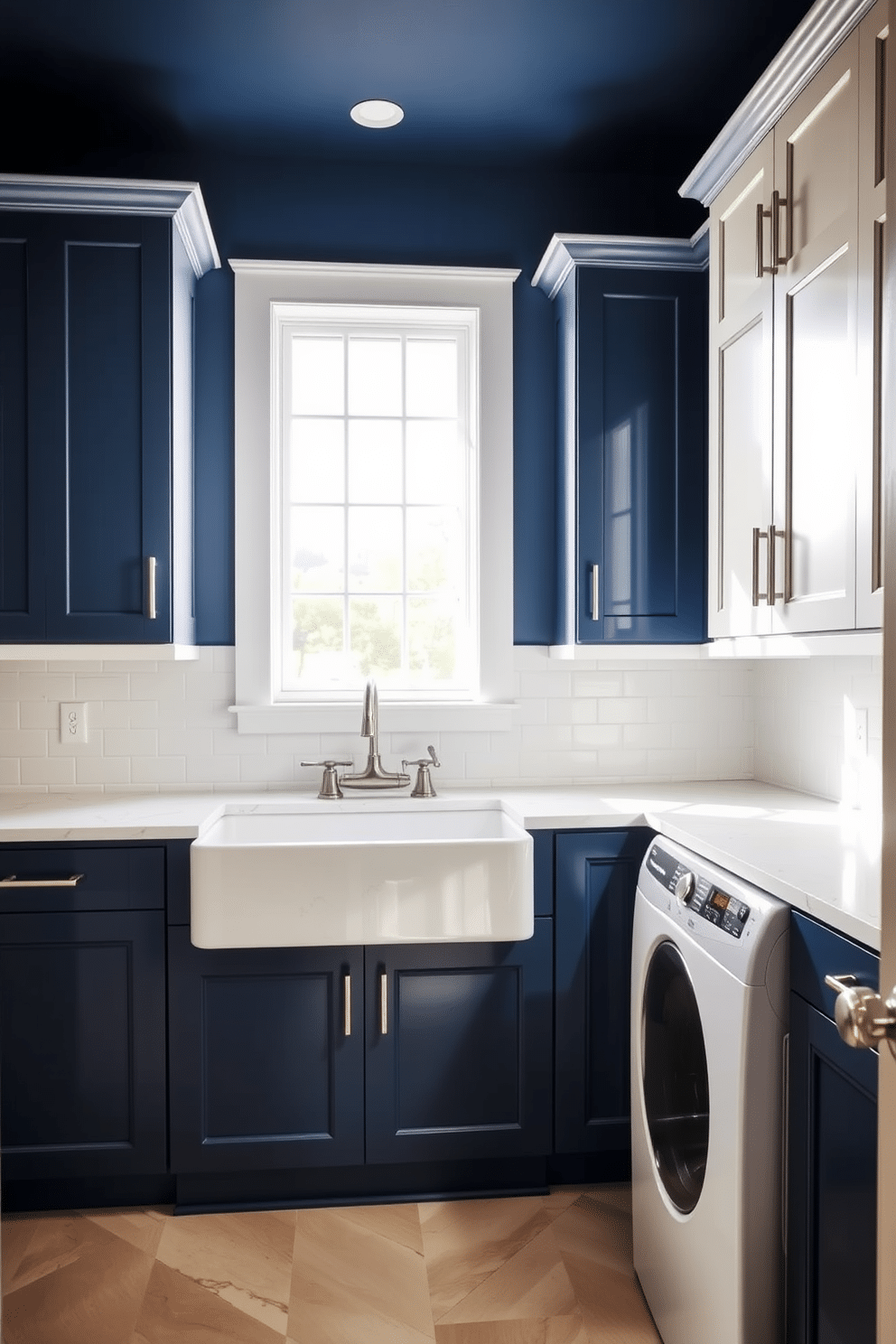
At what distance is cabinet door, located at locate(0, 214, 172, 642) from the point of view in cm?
239

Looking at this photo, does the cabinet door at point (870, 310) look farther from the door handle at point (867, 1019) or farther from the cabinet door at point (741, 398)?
the door handle at point (867, 1019)

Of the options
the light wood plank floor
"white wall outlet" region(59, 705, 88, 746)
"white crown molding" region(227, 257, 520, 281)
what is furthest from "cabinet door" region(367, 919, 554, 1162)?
"white crown molding" region(227, 257, 520, 281)

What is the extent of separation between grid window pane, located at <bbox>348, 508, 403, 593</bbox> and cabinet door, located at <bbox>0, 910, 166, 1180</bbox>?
1186mm

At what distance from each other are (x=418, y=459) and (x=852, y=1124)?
2165mm

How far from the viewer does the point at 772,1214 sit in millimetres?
1500

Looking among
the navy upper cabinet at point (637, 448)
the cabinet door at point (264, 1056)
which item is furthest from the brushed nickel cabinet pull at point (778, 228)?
the cabinet door at point (264, 1056)

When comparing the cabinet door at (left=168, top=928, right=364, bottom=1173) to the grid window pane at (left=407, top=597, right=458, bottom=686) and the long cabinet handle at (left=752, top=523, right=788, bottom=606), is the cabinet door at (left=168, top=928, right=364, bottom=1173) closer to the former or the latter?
the grid window pane at (left=407, top=597, right=458, bottom=686)

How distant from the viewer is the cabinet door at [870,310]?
159 centimetres

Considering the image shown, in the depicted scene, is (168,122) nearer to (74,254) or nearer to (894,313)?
(74,254)

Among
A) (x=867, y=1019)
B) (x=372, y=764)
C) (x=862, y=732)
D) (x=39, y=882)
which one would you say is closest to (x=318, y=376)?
(x=372, y=764)

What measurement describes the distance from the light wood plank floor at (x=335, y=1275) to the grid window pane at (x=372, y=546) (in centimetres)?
168

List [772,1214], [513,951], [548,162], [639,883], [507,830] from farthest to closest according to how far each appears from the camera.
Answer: [548,162]
[507,830]
[513,951]
[639,883]
[772,1214]

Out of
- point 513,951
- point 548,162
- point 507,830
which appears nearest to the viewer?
point 513,951

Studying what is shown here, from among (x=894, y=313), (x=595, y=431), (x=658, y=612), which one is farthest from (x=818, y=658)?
(x=894, y=313)
